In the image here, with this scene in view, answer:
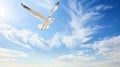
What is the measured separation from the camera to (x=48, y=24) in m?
27.0

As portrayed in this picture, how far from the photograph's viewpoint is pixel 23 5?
A: 23.2 metres

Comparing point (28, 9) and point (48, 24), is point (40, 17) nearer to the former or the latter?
point (48, 24)

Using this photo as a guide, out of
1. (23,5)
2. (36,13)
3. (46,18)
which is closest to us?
(23,5)

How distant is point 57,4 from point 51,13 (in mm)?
1260

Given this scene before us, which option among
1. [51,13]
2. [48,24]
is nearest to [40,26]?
[48,24]

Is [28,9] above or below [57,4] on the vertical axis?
below

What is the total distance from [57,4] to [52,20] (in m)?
2.12

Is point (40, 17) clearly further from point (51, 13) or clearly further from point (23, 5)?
point (23, 5)

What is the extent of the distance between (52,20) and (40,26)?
1629mm

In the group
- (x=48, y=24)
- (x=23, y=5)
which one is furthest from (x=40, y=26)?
(x=23, y=5)

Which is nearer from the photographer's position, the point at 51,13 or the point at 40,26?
the point at 51,13

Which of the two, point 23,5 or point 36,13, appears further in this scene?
point 36,13

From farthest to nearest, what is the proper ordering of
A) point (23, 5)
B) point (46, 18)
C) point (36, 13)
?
point (46, 18) → point (36, 13) → point (23, 5)

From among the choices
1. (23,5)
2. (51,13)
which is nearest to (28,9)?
(23,5)
